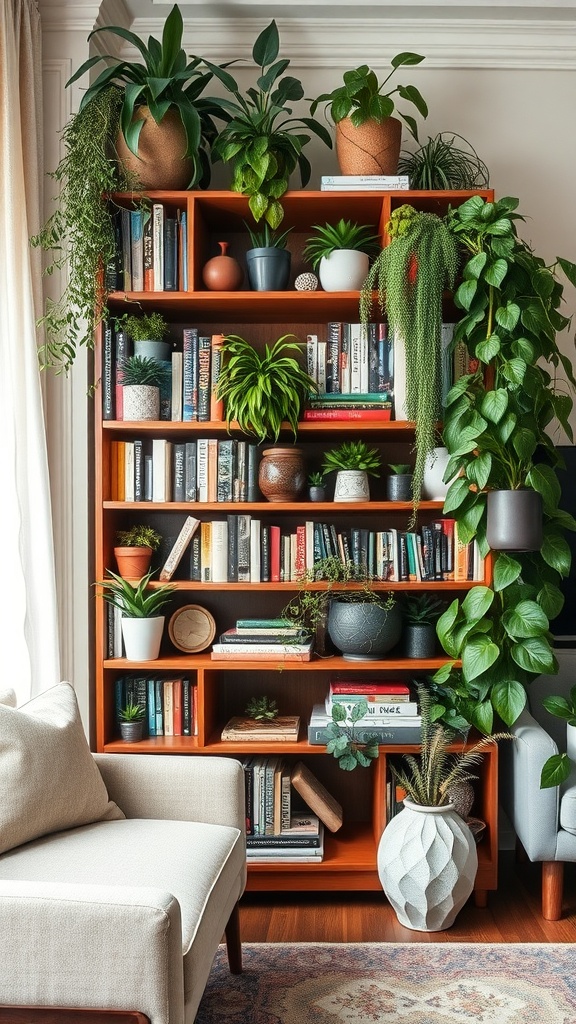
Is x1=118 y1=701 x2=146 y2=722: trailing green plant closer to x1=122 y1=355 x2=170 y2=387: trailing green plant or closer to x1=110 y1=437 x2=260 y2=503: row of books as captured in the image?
x1=110 y1=437 x2=260 y2=503: row of books

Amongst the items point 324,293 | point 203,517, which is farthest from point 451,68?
point 203,517

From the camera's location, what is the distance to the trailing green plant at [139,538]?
2830mm

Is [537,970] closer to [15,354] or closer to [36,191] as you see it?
[15,354]

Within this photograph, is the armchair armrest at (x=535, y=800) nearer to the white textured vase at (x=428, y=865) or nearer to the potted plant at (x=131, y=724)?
the white textured vase at (x=428, y=865)

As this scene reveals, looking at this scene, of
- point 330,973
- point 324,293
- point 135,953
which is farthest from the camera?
point 324,293

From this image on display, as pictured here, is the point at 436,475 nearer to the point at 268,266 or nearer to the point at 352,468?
the point at 352,468

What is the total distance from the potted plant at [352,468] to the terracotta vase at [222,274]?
2.07 feet

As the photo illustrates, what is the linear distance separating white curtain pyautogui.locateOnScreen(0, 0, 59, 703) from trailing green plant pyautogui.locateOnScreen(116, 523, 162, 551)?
31 centimetres

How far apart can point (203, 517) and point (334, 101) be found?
143 centimetres

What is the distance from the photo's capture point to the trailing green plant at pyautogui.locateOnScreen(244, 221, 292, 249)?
2783mm

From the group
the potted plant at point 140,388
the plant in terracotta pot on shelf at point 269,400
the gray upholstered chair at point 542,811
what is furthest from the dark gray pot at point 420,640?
the potted plant at point 140,388

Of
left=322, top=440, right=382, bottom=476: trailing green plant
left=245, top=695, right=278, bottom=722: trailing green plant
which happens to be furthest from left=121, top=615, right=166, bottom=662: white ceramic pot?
left=322, top=440, right=382, bottom=476: trailing green plant

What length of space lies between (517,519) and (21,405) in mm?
1499

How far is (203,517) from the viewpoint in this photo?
3.04 metres
